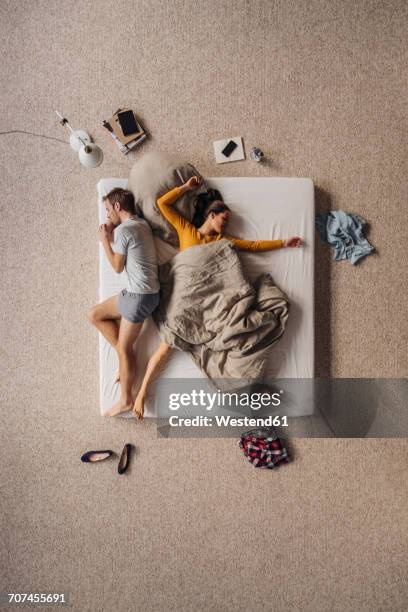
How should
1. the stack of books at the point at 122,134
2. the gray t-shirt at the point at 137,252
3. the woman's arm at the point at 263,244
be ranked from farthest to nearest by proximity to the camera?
the stack of books at the point at 122,134, the woman's arm at the point at 263,244, the gray t-shirt at the point at 137,252

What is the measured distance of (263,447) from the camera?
2.12 m

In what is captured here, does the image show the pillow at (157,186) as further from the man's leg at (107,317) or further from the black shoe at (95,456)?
the black shoe at (95,456)

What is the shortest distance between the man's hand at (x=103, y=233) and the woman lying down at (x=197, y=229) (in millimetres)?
288

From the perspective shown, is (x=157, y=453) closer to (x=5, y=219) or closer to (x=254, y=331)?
(x=254, y=331)

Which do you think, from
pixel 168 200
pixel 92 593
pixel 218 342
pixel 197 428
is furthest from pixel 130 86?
pixel 92 593

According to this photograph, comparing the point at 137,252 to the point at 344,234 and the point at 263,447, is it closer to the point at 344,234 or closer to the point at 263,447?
the point at 344,234

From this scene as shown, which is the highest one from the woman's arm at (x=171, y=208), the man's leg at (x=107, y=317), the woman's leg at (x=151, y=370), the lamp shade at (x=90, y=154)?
the lamp shade at (x=90, y=154)

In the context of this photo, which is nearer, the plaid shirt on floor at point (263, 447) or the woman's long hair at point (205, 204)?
the woman's long hair at point (205, 204)

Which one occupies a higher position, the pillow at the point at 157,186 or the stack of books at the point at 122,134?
the stack of books at the point at 122,134

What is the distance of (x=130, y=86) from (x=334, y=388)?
1998 millimetres

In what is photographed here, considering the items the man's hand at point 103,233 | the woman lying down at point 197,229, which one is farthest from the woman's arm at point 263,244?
Answer: the man's hand at point 103,233

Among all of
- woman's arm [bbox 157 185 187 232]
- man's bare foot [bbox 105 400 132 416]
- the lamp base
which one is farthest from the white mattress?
the lamp base

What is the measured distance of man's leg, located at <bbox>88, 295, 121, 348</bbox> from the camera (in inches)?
77.6

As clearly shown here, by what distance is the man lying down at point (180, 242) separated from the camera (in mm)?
1906
